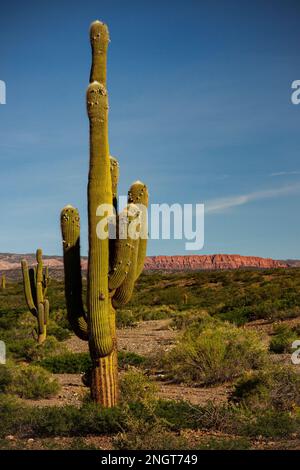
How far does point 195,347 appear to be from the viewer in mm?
12141

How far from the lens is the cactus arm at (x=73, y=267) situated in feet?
28.8

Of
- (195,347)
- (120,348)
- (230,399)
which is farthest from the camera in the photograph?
(120,348)

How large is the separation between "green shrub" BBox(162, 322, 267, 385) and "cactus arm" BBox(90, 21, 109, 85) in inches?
243

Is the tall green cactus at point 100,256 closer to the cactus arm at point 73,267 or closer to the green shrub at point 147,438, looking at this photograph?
the cactus arm at point 73,267

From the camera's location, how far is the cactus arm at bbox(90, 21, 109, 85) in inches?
340

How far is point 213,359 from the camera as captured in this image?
11773 mm

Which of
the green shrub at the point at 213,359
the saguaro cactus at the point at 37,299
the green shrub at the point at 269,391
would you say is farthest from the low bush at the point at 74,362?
the green shrub at the point at 269,391

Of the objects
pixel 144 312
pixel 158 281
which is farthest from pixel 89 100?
pixel 158 281

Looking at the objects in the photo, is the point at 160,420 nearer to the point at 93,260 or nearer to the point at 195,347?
the point at 93,260

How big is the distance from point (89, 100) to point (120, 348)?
10710 mm

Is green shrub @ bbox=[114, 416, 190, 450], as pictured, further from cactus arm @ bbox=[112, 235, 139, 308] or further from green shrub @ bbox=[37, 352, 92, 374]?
green shrub @ bbox=[37, 352, 92, 374]

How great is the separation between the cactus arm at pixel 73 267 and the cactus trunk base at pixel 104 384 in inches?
25.3

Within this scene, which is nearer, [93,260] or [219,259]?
[93,260]

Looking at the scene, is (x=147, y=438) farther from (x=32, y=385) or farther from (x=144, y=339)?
(x=144, y=339)
